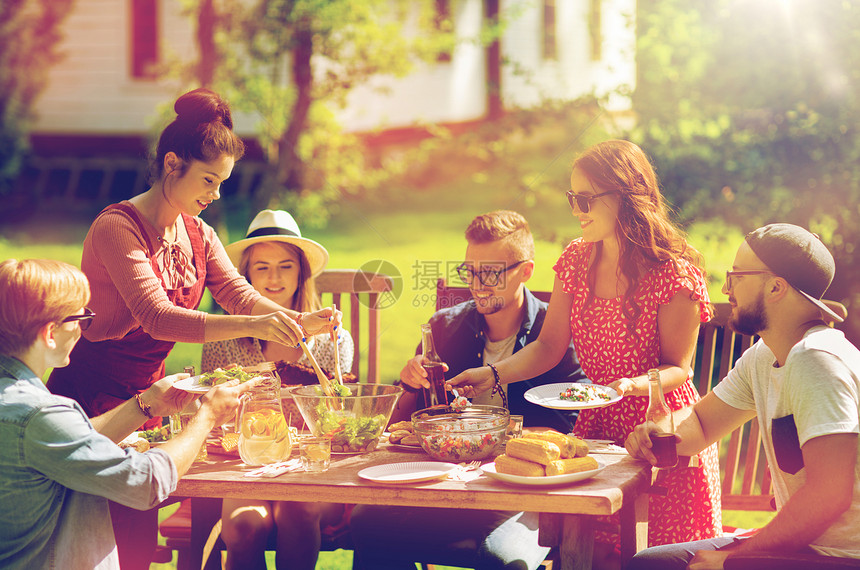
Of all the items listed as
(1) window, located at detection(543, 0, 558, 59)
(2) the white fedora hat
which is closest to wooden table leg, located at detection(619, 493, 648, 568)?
(2) the white fedora hat

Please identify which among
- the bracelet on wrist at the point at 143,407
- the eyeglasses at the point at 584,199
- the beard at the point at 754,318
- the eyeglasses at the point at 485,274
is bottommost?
the bracelet on wrist at the point at 143,407

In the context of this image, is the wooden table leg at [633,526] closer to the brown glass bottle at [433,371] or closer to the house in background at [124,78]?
the brown glass bottle at [433,371]

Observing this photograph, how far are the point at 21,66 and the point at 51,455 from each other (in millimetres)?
12918

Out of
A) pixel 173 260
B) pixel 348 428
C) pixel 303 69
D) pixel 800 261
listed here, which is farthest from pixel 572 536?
pixel 303 69

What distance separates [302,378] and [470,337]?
2.43 feet

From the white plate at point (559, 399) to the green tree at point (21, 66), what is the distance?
40.5 ft

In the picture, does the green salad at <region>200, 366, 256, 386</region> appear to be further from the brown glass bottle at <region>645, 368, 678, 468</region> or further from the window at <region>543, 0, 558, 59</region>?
the window at <region>543, 0, 558, 59</region>

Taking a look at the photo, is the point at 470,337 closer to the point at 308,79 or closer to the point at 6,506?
the point at 6,506

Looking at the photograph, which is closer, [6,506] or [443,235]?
[6,506]

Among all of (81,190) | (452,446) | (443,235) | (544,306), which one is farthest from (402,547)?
(81,190)

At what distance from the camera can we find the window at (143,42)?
13.8 metres

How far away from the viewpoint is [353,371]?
4422mm

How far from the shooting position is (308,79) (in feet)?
29.5

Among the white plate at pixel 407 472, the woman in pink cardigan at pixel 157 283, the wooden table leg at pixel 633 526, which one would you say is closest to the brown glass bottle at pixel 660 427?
the wooden table leg at pixel 633 526
